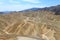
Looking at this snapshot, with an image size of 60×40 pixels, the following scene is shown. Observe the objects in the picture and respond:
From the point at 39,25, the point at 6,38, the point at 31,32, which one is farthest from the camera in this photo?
the point at 39,25

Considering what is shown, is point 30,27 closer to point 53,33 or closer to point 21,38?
point 53,33

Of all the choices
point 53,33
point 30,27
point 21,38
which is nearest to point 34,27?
point 30,27

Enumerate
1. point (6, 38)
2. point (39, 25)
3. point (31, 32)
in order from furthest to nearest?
point (39, 25) → point (31, 32) → point (6, 38)

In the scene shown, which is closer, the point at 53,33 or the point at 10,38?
the point at 10,38

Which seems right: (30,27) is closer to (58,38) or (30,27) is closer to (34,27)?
(34,27)

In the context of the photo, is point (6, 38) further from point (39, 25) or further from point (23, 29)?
point (39, 25)

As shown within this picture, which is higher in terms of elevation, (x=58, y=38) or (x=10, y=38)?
(x=10, y=38)

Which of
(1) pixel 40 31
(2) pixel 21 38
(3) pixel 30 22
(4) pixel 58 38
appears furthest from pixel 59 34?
(2) pixel 21 38

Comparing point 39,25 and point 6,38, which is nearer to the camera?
point 6,38

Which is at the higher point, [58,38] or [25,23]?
[25,23]
